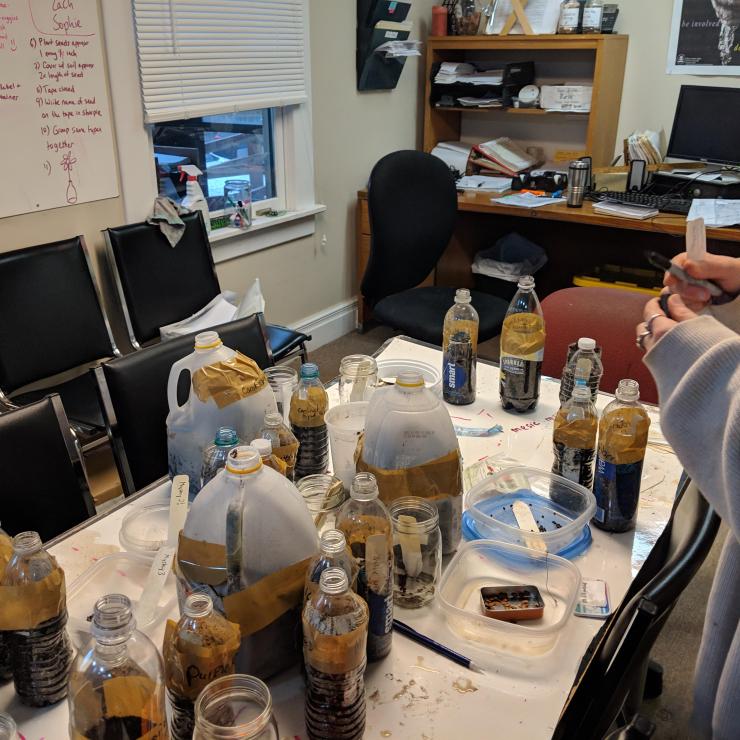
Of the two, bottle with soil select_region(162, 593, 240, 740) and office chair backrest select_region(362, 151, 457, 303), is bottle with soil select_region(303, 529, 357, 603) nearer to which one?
bottle with soil select_region(162, 593, 240, 740)

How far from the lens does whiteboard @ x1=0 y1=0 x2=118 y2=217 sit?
7.22 feet

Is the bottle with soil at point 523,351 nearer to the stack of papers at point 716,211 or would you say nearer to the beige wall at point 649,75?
the stack of papers at point 716,211

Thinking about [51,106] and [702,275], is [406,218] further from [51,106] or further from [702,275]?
[702,275]

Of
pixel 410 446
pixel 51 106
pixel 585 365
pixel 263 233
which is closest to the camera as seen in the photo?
pixel 410 446

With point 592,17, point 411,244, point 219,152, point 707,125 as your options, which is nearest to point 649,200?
point 707,125

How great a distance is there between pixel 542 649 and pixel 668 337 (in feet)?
1.42

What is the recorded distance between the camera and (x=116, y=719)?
717 mm

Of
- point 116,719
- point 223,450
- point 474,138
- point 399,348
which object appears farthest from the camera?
point 474,138

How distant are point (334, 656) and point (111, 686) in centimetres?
22

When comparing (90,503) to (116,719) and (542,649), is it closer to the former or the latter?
(116,719)

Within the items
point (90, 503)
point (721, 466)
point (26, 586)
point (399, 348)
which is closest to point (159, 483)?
point (90, 503)

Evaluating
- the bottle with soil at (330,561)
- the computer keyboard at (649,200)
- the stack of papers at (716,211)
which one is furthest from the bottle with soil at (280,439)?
the computer keyboard at (649,200)

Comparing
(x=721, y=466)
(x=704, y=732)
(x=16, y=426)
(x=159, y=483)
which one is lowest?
(x=704, y=732)

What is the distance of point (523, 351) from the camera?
1579mm
